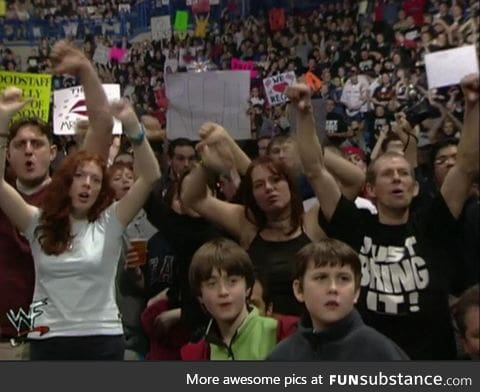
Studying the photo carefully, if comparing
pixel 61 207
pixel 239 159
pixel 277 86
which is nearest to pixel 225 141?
pixel 239 159

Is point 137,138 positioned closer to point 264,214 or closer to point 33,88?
point 264,214

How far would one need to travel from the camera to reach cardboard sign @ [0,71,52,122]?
1.84 metres

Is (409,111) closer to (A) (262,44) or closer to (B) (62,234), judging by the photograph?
(A) (262,44)

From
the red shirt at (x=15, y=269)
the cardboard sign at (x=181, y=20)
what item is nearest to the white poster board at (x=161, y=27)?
the cardboard sign at (x=181, y=20)

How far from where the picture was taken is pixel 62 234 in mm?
1541

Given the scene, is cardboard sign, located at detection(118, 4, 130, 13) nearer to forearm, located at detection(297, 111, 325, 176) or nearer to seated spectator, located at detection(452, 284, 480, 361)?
forearm, located at detection(297, 111, 325, 176)

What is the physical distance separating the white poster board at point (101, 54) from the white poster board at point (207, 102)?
0.40ft

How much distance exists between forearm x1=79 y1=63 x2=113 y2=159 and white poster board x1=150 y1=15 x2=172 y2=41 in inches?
6.3

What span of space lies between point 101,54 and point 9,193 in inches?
15.5

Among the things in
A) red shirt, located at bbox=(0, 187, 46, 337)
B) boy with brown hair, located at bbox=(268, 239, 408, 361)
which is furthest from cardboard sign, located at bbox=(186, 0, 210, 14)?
boy with brown hair, located at bbox=(268, 239, 408, 361)

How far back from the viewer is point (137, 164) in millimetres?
1539

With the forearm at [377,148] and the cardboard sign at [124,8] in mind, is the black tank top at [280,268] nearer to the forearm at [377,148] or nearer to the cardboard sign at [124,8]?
the forearm at [377,148]

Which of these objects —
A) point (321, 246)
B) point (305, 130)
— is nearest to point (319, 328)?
point (321, 246)

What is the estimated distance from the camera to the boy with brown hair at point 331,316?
1.39 m
